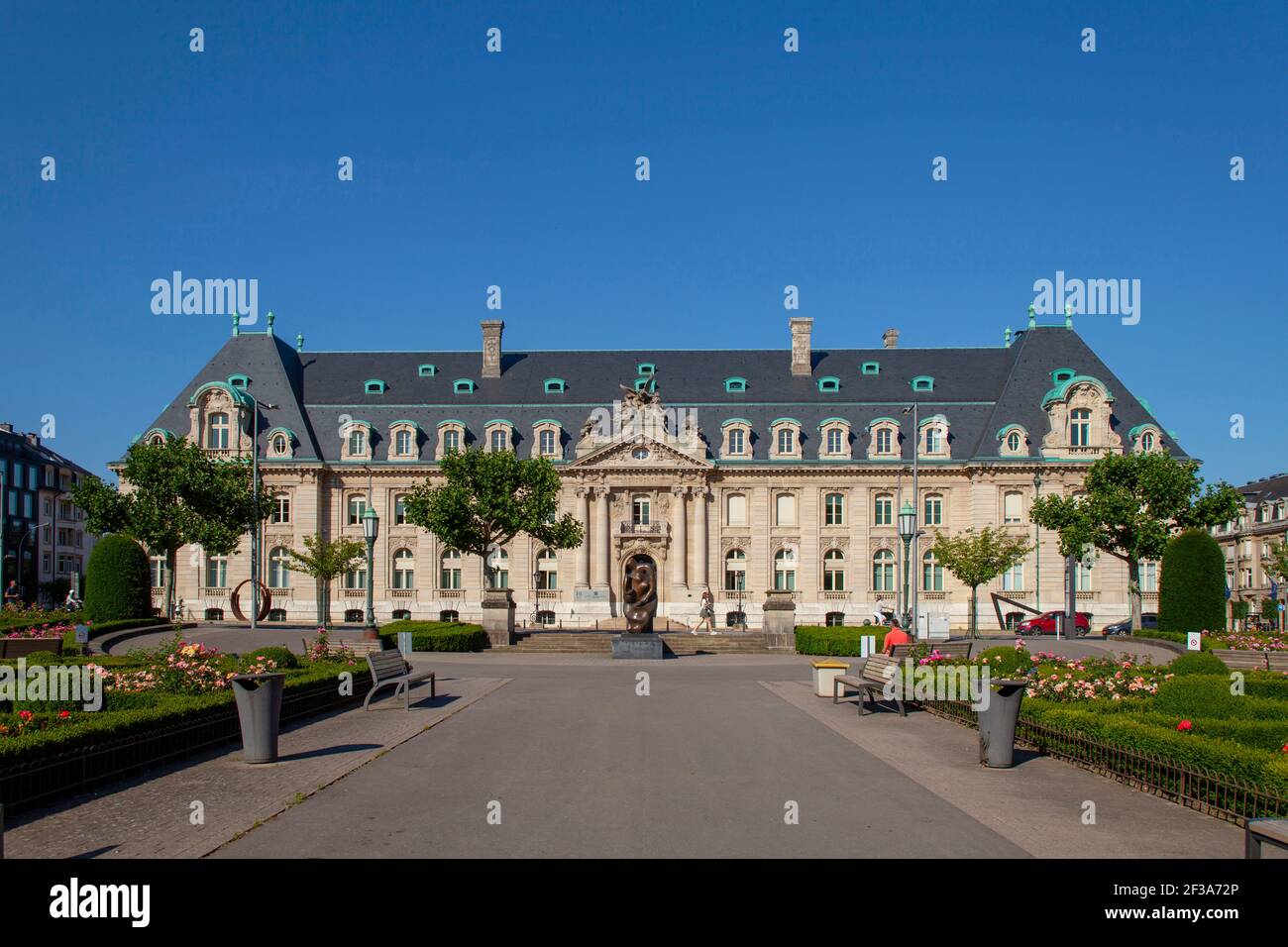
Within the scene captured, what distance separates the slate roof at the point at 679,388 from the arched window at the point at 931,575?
6499 mm

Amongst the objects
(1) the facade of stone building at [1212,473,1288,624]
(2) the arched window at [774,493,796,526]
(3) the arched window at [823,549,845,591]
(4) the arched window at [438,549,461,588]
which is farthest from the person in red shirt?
(1) the facade of stone building at [1212,473,1288,624]

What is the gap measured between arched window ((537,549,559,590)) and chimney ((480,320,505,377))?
13020 millimetres

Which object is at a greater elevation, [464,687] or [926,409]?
[926,409]

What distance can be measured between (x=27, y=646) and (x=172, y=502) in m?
19.0

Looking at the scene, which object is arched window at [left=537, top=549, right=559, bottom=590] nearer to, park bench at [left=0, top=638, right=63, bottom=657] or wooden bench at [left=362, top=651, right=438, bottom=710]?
park bench at [left=0, top=638, right=63, bottom=657]

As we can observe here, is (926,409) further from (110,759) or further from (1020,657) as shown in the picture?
(110,759)

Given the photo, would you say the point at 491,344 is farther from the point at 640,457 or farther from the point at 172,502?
the point at 172,502

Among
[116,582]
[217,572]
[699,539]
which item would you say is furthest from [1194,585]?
[217,572]

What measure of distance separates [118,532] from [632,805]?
39.8 m

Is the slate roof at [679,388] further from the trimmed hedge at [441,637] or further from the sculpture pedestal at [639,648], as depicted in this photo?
the sculpture pedestal at [639,648]

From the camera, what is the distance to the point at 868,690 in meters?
21.0

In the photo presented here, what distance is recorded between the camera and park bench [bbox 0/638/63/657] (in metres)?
27.4

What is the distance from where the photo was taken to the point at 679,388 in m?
67.4
